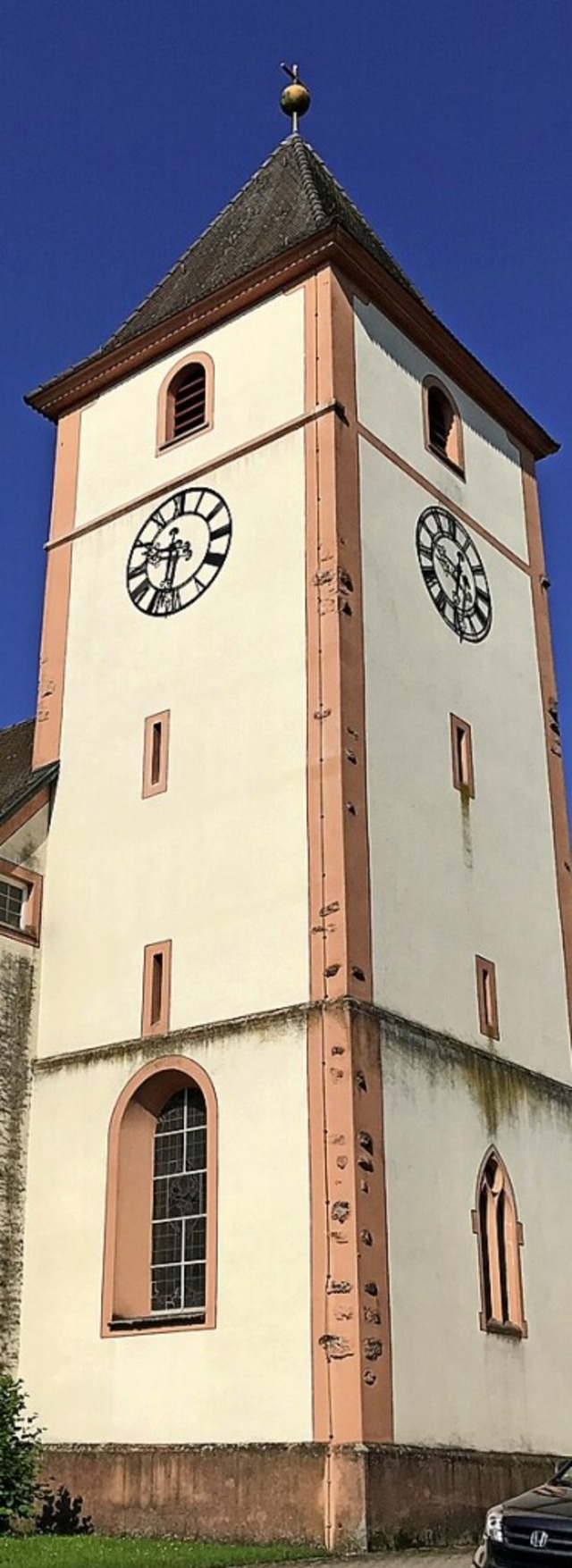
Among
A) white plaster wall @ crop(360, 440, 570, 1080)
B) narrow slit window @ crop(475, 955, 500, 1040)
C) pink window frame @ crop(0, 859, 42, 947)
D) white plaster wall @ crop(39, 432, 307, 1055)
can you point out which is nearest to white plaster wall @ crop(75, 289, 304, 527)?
white plaster wall @ crop(39, 432, 307, 1055)

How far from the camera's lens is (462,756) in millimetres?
20750

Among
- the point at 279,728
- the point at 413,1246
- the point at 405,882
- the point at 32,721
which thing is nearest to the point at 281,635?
the point at 279,728

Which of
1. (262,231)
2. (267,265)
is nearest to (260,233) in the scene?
(262,231)

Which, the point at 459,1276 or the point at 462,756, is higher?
the point at 462,756

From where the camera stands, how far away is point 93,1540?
15102 mm

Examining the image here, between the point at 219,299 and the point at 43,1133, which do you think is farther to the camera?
the point at 219,299

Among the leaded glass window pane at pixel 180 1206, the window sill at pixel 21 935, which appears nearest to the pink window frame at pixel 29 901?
the window sill at pixel 21 935

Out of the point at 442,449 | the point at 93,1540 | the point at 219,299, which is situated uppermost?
the point at 219,299

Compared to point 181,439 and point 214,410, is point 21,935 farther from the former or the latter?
point 214,410

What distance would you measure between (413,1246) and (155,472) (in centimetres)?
1115

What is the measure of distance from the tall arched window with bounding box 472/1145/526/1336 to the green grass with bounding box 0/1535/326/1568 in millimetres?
3960

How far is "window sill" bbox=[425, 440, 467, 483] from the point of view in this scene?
74.7ft

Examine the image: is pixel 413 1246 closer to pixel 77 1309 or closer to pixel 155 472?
pixel 77 1309

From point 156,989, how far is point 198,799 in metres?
2.28
